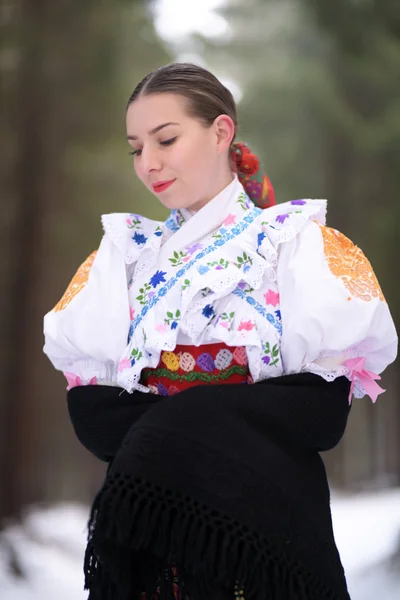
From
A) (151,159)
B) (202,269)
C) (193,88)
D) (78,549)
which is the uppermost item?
(193,88)

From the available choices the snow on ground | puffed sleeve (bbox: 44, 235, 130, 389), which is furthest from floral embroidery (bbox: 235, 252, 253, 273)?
the snow on ground

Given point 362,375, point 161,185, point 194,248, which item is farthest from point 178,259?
point 362,375

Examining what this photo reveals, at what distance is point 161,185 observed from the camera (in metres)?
1.47

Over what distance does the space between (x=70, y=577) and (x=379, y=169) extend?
204 centimetres

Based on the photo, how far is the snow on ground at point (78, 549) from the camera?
8.82ft

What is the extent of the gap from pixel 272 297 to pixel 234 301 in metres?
0.07

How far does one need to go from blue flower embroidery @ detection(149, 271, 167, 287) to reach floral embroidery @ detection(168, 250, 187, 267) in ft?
0.08

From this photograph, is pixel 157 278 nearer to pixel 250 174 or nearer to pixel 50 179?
pixel 250 174

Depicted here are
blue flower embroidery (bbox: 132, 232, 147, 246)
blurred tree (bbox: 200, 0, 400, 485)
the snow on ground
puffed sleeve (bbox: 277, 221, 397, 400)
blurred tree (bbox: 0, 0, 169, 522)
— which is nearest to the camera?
puffed sleeve (bbox: 277, 221, 397, 400)

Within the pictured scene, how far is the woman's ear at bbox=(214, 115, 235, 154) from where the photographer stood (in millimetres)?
1491

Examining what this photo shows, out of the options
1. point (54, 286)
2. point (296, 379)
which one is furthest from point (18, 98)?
point (296, 379)

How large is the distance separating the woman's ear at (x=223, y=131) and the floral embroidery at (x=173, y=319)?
1.10ft

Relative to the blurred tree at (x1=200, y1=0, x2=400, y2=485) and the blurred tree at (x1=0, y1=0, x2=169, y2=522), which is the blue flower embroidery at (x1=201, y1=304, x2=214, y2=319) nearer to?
the blurred tree at (x1=0, y1=0, x2=169, y2=522)

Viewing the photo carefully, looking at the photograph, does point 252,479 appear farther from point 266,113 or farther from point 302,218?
point 266,113
